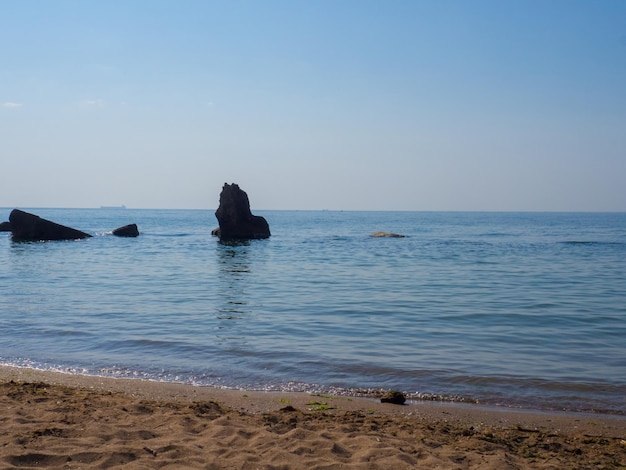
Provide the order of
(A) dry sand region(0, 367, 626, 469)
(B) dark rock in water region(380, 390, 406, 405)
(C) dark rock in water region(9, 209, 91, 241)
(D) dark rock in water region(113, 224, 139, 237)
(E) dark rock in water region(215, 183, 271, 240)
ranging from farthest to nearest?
(D) dark rock in water region(113, 224, 139, 237)
(E) dark rock in water region(215, 183, 271, 240)
(C) dark rock in water region(9, 209, 91, 241)
(B) dark rock in water region(380, 390, 406, 405)
(A) dry sand region(0, 367, 626, 469)

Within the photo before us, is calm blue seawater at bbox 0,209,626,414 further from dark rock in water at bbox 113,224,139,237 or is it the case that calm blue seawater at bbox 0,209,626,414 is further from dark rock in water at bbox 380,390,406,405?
dark rock in water at bbox 113,224,139,237

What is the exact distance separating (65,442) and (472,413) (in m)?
4.93

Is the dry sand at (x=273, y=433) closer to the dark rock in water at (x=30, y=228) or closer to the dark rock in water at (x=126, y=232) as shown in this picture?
the dark rock in water at (x=30, y=228)

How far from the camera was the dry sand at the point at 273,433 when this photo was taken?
5508 mm

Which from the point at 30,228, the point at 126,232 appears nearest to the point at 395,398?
the point at 30,228

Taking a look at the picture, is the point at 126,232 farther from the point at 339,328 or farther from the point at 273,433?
the point at 273,433

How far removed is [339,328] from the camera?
1352cm

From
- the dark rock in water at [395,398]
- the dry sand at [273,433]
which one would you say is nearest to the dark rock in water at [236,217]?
the dry sand at [273,433]

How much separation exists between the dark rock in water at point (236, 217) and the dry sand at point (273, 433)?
127ft

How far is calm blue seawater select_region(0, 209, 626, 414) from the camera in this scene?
952 cm

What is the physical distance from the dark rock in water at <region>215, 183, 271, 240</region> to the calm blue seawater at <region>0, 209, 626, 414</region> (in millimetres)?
19918

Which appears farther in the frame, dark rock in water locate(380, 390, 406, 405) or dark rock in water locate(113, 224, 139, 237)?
dark rock in water locate(113, 224, 139, 237)

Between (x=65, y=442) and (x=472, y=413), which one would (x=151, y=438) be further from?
(x=472, y=413)

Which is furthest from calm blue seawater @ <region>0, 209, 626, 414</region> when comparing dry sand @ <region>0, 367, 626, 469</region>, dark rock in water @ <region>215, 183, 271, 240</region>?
dark rock in water @ <region>215, 183, 271, 240</region>
